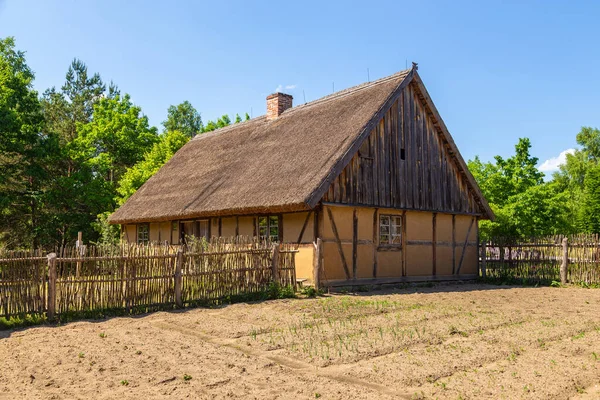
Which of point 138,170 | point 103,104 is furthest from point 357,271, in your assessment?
point 103,104

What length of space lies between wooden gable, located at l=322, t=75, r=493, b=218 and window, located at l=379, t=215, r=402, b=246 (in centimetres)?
49

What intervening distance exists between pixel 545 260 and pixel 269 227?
911 centimetres

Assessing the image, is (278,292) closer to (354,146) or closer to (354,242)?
(354,242)

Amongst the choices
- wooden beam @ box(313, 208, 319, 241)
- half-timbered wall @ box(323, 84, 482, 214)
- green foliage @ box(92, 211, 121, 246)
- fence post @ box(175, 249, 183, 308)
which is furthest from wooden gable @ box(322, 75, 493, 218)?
green foliage @ box(92, 211, 121, 246)

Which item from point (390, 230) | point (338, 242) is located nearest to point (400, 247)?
point (390, 230)

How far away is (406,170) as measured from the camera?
1777 cm

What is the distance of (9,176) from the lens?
89.0 feet

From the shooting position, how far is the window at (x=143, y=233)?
22.8 meters

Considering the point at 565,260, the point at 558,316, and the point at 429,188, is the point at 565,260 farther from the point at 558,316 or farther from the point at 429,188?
the point at 558,316

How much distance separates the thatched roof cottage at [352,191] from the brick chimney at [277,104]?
93 centimetres

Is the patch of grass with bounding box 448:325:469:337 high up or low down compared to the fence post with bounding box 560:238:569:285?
down

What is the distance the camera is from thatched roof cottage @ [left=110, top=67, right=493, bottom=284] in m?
15.4

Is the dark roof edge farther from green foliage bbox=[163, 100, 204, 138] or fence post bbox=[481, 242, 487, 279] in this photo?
green foliage bbox=[163, 100, 204, 138]

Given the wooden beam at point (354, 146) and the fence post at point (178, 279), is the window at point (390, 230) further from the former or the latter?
the fence post at point (178, 279)
